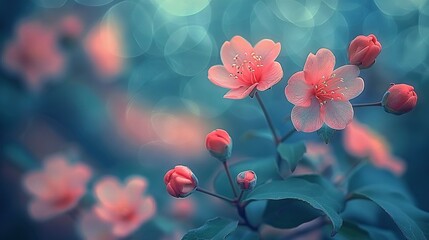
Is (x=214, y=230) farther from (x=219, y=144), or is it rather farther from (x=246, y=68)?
(x=246, y=68)

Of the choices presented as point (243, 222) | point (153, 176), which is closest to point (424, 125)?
point (153, 176)

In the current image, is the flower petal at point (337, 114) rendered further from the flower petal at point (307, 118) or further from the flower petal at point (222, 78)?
the flower petal at point (222, 78)

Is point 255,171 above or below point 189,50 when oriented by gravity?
below

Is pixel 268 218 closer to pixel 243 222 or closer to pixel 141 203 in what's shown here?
pixel 243 222

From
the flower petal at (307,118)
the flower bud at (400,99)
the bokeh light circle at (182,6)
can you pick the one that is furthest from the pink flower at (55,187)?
the bokeh light circle at (182,6)

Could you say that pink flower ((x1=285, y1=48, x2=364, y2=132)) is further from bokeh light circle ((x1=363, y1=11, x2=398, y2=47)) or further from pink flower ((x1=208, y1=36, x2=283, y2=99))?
bokeh light circle ((x1=363, y1=11, x2=398, y2=47))

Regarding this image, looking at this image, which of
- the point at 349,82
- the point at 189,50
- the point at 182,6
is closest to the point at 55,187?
the point at 349,82
